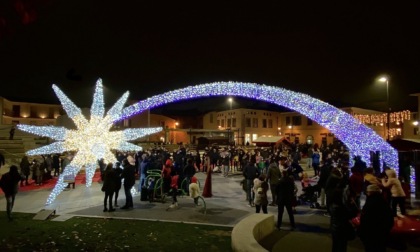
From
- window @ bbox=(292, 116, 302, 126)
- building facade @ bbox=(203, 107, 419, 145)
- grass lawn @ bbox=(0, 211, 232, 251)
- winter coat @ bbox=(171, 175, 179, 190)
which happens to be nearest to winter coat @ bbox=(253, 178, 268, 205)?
grass lawn @ bbox=(0, 211, 232, 251)

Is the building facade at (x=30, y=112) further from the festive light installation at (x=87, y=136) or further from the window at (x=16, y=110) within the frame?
the festive light installation at (x=87, y=136)

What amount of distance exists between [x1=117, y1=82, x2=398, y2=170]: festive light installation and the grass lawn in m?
6.86

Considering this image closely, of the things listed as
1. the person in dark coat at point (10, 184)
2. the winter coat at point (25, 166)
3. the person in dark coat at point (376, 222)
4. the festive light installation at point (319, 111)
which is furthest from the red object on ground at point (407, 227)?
the winter coat at point (25, 166)

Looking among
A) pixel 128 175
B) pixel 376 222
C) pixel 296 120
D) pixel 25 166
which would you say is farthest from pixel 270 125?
pixel 376 222

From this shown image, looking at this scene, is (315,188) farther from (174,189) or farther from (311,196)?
Answer: (174,189)

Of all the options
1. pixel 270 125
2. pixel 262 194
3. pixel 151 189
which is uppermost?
pixel 270 125

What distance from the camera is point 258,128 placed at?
216ft

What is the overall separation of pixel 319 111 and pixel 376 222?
32.0 feet

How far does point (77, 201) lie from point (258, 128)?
5336 centimetres

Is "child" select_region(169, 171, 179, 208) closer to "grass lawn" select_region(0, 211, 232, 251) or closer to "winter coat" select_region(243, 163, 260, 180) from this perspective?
"grass lawn" select_region(0, 211, 232, 251)

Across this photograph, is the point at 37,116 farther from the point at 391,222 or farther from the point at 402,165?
the point at 391,222

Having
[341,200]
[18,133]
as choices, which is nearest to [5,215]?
[341,200]

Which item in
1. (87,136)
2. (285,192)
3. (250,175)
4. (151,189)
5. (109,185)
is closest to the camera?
(285,192)

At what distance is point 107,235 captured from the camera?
9281mm
